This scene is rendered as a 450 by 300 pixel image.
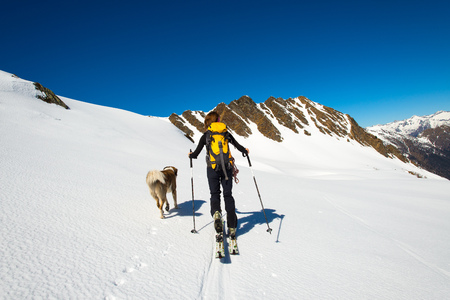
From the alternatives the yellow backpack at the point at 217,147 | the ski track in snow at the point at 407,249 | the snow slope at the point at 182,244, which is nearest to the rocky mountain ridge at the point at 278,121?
the snow slope at the point at 182,244

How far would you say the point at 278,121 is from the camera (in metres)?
83.1

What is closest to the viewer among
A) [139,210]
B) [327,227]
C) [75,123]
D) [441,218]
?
[139,210]

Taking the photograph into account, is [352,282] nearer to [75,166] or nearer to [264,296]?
[264,296]

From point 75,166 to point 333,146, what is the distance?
264ft

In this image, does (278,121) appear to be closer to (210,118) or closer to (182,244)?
(210,118)

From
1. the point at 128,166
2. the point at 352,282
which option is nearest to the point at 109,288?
the point at 352,282

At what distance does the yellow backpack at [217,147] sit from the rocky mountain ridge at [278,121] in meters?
66.4

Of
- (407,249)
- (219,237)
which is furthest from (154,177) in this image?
(407,249)

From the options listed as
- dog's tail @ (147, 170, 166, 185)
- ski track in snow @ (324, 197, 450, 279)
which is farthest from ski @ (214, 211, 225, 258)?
ski track in snow @ (324, 197, 450, 279)

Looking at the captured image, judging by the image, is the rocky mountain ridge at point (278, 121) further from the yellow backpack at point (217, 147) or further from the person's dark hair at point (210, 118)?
the yellow backpack at point (217, 147)

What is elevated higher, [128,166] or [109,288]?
[128,166]

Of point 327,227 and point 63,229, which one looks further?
point 327,227

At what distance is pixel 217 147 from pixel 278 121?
82538 millimetres

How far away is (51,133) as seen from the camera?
12680 millimetres
